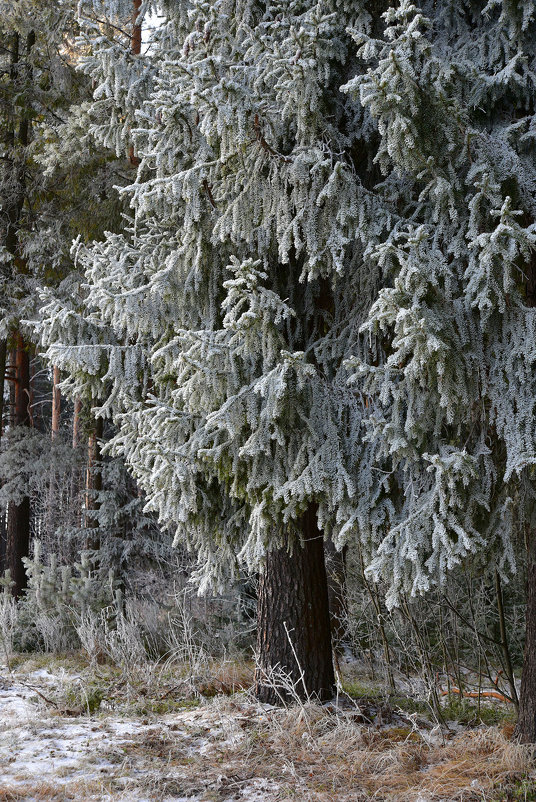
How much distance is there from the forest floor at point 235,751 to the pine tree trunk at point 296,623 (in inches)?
9.9

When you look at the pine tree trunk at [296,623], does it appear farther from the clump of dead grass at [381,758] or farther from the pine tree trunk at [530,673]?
the pine tree trunk at [530,673]

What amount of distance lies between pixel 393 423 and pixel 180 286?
70.9 inches

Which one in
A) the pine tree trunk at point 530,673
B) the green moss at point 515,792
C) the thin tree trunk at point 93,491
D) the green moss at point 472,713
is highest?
the thin tree trunk at point 93,491

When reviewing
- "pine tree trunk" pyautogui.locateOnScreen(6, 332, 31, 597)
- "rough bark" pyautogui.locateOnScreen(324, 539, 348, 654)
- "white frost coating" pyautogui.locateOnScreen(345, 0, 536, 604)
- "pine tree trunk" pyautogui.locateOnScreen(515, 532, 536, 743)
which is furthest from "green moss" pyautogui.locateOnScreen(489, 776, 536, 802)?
"pine tree trunk" pyautogui.locateOnScreen(6, 332, 31, 597)

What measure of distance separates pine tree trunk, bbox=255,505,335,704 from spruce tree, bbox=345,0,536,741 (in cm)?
132

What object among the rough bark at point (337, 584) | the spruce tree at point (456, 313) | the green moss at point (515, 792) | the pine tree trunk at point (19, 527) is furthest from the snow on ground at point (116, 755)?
the pine tree trunk at point (19, 527)

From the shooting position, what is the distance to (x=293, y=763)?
4.17 m

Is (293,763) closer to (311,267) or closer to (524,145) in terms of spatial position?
(311,267)

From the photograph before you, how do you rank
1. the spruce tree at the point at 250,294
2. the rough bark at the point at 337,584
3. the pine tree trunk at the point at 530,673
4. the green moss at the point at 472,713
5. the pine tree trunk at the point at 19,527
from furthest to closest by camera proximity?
the pine tree trunk at the point at 19,527
the rough bark at the point at 337,584
the green moss at the point at 472,713
the pine tree trunk at the point at 530,673
the spruce tree at the point at 250,294

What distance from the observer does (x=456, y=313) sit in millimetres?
3906

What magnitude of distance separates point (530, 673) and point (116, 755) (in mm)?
2595

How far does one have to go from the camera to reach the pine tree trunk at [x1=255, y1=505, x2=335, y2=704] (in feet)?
17.4

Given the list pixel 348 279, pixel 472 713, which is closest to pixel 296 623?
pixel 472 713

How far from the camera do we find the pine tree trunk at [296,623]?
5305mm
